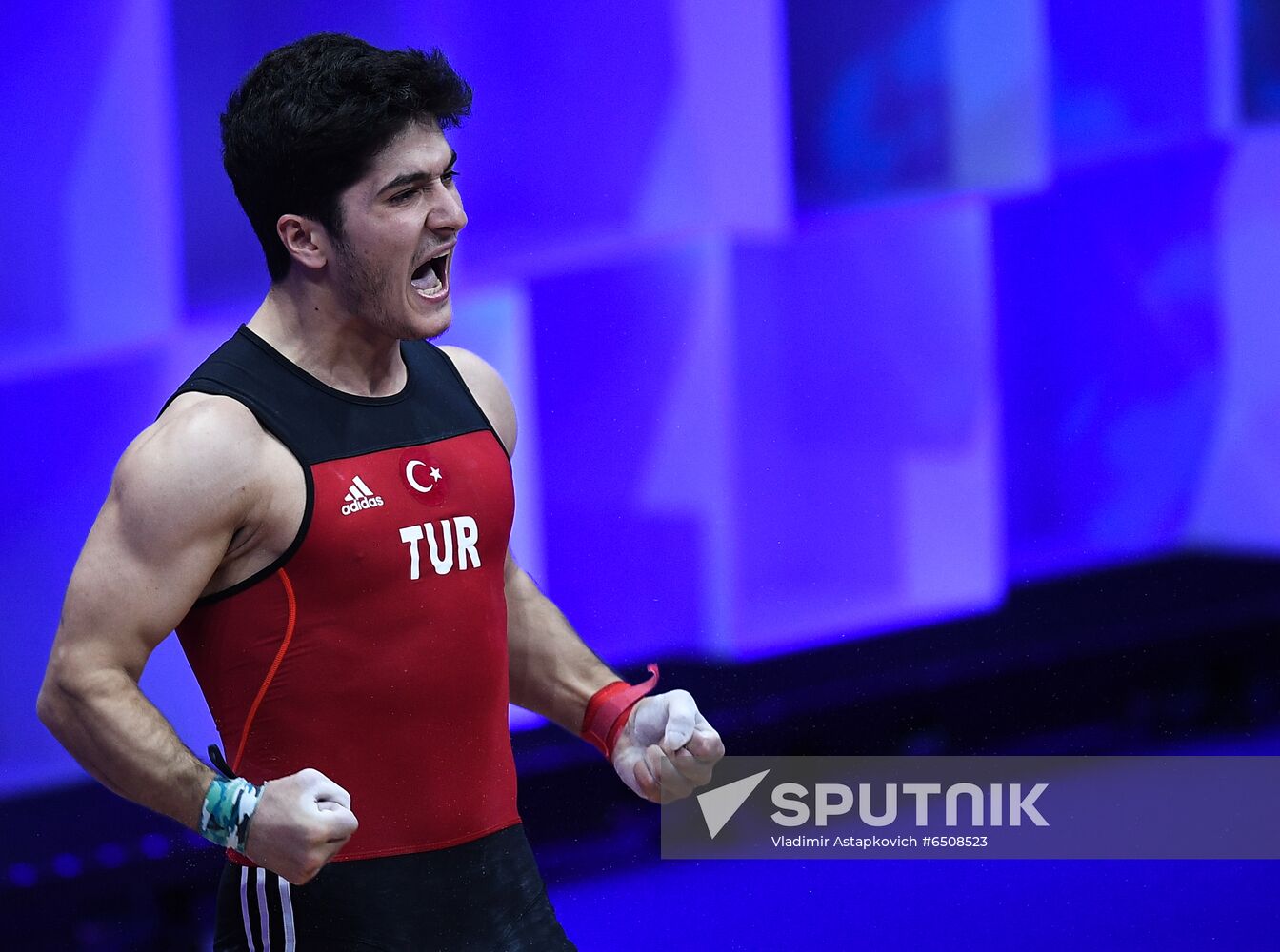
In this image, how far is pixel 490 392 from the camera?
2285 millimetres

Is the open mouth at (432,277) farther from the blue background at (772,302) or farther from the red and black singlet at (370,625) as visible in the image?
the blue background at (772,302)

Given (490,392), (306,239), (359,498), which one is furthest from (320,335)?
(490,392)

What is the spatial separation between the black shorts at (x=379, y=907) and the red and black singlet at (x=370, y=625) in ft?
0.09

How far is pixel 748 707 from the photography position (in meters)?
3.66

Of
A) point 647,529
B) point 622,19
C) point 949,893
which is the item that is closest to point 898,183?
point 622,19

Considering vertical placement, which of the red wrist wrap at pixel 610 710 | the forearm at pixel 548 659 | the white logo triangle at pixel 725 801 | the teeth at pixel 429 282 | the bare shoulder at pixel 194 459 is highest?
the teeth at pixel 429 282

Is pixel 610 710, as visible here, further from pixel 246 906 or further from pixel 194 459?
pixel 194 459

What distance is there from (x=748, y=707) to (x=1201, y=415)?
135cm

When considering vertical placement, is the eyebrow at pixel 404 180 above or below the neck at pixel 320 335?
above

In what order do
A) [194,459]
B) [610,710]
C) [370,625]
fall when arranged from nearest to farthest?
[194,459] < [370,625] < [610,710]

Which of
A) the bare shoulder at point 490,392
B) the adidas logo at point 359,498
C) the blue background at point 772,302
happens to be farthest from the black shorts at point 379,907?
the blue background at point 772,302

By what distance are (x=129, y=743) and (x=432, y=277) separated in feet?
2.22

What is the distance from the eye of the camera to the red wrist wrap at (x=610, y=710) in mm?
2205

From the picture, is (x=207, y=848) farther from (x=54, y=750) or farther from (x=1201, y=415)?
(x=1201, y=415)
